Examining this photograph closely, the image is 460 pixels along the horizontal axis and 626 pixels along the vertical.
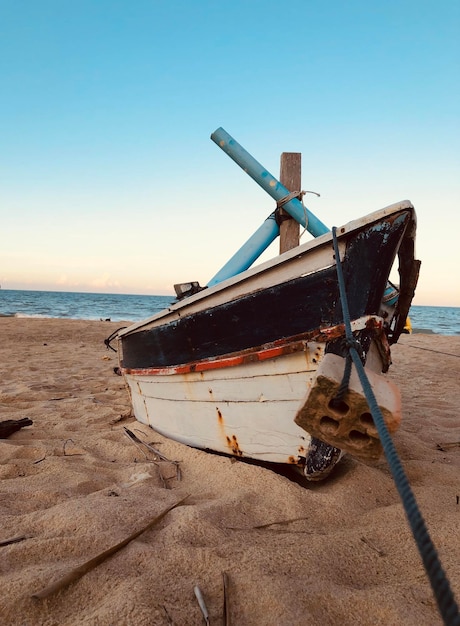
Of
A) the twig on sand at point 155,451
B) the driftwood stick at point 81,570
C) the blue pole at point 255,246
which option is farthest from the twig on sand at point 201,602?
the blue pole at point 255,246

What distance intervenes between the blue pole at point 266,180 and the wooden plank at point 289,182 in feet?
0.22

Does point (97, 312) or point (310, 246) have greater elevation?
point (310, 246)

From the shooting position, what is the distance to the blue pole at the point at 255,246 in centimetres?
368

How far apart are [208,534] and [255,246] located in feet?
8.22

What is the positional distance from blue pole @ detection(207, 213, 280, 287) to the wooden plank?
0.29 ft

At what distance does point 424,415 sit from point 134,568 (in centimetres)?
395

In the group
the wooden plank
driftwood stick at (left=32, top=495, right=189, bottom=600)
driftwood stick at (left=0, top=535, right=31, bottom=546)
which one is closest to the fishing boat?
driftwood stick at (left=32, top=495, right=189, bottom=600)

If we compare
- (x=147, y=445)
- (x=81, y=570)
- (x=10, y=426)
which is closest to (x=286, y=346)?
(x=81, y=570)

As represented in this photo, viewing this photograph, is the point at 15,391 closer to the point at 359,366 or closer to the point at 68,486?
the point at 68,486

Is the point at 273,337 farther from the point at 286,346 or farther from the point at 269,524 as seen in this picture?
the point at 269,524

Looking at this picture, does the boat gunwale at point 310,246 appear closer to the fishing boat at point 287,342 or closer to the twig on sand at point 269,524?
the fishing boat at point 287,342

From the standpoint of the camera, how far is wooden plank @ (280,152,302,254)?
3.68 metres

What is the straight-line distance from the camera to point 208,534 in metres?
1.83

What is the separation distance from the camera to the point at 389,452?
0.93 meters
